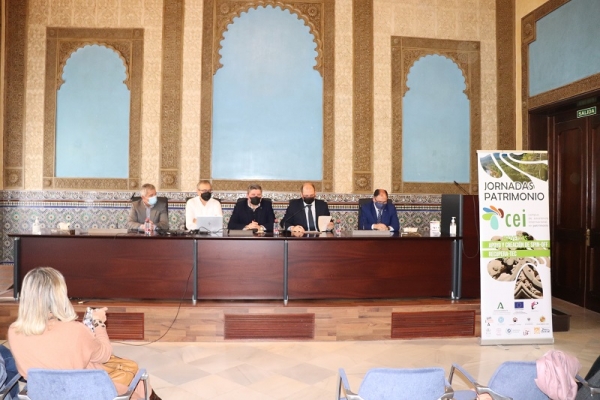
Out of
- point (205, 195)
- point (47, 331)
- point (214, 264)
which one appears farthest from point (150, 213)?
point (47, 331)

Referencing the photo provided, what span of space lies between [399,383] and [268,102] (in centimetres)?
558

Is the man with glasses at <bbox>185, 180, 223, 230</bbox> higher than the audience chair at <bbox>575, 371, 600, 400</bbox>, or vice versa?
the man with glasses at <bbox>185, 180, 223, 230</bbox>

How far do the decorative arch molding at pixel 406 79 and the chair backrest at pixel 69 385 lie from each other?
5.72 meters

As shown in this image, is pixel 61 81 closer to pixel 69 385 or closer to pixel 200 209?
pixel 200 209

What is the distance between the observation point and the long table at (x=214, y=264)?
4566 millimetres

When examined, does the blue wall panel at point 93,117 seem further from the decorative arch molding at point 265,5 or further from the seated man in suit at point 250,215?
the seated man in suit at point 250,215

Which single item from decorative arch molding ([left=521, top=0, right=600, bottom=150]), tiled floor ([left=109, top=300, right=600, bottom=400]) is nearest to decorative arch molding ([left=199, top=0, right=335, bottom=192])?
decorative arch molding ([left=521, top=0, right=600, bottom=150])

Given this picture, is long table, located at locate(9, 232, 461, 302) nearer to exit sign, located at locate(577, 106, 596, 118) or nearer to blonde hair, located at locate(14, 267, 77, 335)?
blonde hair, located at locate(14, 267, 77, 335)

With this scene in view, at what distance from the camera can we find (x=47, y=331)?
2150 mm

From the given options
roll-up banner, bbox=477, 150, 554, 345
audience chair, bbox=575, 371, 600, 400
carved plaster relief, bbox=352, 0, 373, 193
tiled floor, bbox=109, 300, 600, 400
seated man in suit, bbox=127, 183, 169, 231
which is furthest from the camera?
carved plaster relief, bbox=352, 0, 373, 193

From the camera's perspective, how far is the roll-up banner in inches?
178

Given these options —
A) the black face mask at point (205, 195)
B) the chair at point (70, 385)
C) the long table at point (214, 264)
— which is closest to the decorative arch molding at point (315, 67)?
the black face mask at point (205, 195)

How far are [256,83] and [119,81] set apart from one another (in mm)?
1973

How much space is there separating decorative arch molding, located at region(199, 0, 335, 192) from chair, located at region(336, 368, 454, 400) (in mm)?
5130
